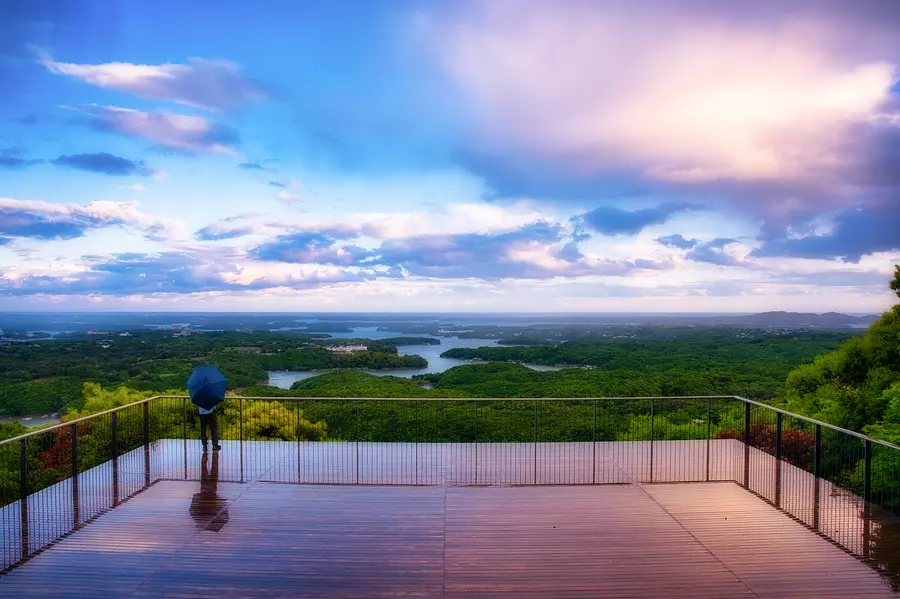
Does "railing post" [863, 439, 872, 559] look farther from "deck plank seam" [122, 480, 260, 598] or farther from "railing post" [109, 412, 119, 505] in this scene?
"railing post" [109, 412, 119, 505]

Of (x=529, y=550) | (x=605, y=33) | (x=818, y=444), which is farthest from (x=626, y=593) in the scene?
(x=605, y=33)

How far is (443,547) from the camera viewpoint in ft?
13.2

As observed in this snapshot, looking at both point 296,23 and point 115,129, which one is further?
point 115,129

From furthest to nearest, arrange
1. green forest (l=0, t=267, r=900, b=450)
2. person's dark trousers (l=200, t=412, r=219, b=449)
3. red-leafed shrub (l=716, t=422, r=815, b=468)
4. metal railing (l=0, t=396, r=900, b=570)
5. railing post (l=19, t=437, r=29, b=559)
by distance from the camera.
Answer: green forest (l=0, t=267, r=900, b=450), red-leafed shrub (l=716, t=422, r=815, b=468), person's dark trousers (l=200, t=412, r=219, b=449), metal railing (l=0, t=396, r=900, b=570), railing post (l=19, t=437, r=29, b=559)

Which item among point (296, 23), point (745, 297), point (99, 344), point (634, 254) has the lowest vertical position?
point (99, 344)

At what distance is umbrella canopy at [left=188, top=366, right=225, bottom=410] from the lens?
21.3 ft

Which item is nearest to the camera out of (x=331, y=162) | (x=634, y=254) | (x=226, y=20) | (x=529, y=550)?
(x=529, y=550)

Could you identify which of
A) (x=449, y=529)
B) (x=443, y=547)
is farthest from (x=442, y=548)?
(x=449, y=529)

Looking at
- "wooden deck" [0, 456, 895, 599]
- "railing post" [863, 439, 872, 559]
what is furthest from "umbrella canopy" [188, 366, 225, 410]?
"railing post" [863, 439, 872, 559]

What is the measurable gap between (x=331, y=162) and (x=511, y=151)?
15.2 ft

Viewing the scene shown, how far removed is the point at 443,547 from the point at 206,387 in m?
3.76

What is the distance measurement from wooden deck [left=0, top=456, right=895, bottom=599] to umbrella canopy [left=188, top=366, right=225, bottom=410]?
4.13 feet

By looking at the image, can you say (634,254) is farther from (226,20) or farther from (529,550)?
(529,550)

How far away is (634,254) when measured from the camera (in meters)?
26.7
